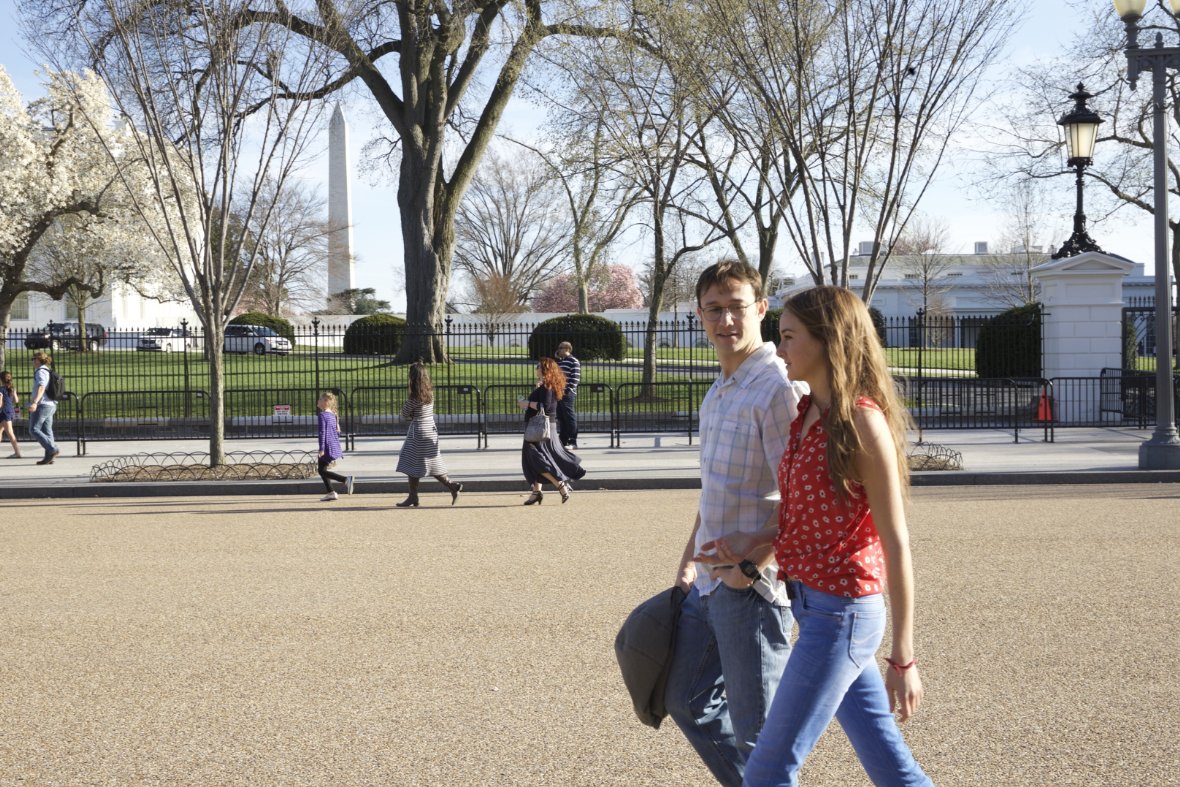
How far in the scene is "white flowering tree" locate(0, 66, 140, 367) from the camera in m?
38.0

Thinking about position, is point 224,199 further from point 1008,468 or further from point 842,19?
point 1008,468

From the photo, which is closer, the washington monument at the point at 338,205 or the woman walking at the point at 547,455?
the woman walking at the point at 547,455

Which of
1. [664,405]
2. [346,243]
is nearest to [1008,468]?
[664,405]

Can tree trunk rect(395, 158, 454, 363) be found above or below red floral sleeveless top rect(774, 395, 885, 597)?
above

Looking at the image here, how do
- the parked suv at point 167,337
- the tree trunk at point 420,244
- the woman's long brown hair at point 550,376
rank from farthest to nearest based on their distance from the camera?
the tree trunk at point 420,244 → the parked suv at point 167,337 → the woman's long brown hair at point 550,376

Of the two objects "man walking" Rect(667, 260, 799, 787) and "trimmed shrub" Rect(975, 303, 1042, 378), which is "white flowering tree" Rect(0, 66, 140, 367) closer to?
"trimmed shrub" Rect(975, 303, 1042, 378)

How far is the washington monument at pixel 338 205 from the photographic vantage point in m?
67.4

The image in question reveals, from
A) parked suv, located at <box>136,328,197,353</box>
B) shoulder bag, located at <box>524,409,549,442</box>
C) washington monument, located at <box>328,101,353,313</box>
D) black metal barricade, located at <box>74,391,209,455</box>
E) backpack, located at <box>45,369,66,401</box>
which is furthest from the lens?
washington monument, located at <box>328,101,353,313</box>

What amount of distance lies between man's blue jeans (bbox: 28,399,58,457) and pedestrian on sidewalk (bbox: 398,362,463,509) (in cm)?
793

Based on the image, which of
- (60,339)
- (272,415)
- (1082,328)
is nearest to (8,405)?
(60,339)

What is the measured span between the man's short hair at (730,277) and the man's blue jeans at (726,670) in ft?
2.92

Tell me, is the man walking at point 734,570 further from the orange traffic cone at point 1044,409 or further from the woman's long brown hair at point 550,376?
the orange traffic cone at point 1044,409

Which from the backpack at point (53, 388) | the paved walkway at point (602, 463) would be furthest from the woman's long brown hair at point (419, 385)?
the backpack at point (53, 388)

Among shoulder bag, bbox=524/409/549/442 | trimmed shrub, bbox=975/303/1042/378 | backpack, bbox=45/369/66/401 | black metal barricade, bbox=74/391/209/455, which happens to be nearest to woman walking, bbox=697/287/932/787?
shoulder bag, bbox=524/409/549/442
